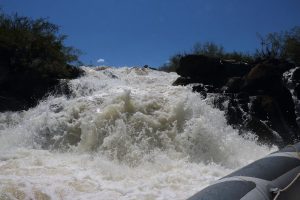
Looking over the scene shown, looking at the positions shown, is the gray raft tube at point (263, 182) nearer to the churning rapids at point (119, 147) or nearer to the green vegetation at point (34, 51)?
the churning rapids at point (119, 147)

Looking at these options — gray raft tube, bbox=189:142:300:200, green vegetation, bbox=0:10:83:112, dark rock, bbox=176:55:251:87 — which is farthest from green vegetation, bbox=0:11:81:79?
gray raft tube, bbox=189:142:300:200

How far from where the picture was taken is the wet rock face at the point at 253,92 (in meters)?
11.2

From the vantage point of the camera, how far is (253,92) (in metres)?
12.5

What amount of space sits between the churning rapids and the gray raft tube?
2.12 m

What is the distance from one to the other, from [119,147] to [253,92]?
6136mm

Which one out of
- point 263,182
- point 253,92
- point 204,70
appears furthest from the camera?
point 204,70

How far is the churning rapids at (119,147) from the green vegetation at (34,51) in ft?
7.68

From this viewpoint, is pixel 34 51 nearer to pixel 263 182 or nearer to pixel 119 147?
pixel 119 147

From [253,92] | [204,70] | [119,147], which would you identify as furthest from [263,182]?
[204,70]

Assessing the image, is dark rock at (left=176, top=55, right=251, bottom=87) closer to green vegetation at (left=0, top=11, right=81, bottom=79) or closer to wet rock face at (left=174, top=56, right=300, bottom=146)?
wet rock face at (left=174, top=56, right=300, bottom=146)

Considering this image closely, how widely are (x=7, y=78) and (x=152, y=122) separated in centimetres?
692

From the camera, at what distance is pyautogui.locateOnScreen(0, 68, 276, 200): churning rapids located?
19.3 feet

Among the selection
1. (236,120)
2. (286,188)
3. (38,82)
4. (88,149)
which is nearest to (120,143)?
(88,149)

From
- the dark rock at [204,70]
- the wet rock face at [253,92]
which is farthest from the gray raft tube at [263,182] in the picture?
the dark rock at [204,70]
